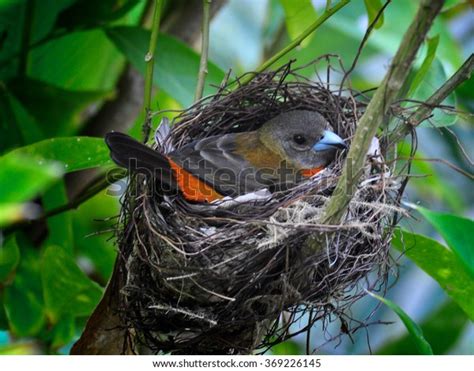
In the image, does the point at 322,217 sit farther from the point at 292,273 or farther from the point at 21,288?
the point at 21,288

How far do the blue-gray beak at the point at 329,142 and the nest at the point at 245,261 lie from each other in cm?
39

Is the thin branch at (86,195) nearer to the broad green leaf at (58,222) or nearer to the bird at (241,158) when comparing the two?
the broad green leaf at (58,222)

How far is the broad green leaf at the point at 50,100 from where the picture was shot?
393 cm

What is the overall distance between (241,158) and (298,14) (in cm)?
77

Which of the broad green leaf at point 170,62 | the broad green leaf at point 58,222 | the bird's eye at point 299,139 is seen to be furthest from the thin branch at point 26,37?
the bird's eye at point 299,139

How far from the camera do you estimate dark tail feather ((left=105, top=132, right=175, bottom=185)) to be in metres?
2.95

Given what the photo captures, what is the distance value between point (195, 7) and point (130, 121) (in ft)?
2.51

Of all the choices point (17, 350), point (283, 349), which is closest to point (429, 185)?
point (283, 349)

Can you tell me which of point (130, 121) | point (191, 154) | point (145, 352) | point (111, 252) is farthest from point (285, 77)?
point (145, 352)

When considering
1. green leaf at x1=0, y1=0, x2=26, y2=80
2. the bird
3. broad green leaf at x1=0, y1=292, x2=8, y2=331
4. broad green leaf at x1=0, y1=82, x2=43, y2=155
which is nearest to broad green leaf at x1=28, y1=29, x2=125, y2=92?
green leaf at x1=0, y1=0, x2=26, y2=80

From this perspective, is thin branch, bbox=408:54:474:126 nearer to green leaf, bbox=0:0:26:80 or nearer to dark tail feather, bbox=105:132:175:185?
dark tail feather, bbox=105:132:175:185

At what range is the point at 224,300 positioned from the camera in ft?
9.61

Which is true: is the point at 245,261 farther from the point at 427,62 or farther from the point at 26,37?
the point at 26,37

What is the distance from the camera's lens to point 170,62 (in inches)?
149
